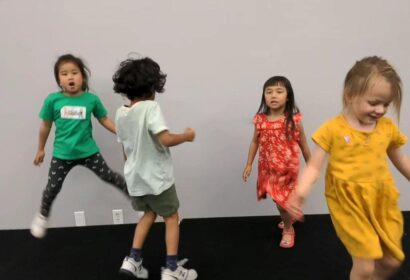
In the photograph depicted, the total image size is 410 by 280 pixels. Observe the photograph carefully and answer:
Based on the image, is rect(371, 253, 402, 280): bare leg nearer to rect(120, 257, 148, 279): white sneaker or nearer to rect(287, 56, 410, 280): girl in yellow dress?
rect(287, 56, 410, 280): girl in yellow dress

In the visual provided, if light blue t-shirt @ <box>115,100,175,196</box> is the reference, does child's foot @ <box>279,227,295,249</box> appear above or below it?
below

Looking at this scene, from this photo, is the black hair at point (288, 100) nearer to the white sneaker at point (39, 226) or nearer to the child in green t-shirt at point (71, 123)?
the child in green t-shirt at point (71, 123)

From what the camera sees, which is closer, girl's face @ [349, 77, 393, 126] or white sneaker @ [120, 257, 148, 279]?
girl's face @ [349, 77, 393, 126]

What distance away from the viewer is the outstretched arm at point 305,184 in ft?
4.79

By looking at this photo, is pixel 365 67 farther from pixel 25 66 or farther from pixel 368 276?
pixel 25 66

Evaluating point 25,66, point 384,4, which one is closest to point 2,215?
point 25,66

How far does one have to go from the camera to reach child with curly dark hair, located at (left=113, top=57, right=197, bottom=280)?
1.73m

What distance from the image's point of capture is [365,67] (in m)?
1.43

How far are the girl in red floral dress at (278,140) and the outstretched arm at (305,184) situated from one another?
61 centimetres

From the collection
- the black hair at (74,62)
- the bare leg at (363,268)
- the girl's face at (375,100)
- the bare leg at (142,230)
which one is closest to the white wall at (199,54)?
the black hair at (74,62)

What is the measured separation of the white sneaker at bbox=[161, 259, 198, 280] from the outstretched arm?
79cm

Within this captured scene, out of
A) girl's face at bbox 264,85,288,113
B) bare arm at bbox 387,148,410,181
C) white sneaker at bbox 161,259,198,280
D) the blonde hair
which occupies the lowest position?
white sneaker at bbox 161,259,198,280

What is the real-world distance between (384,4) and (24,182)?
268 cm

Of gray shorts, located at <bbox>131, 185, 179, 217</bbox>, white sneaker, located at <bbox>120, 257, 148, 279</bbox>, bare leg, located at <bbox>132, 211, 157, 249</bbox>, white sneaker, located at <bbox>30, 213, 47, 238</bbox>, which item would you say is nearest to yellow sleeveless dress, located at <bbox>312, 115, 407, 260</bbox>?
gray shorts, located at <bbox>131, 185, 179, 217</bbox>
